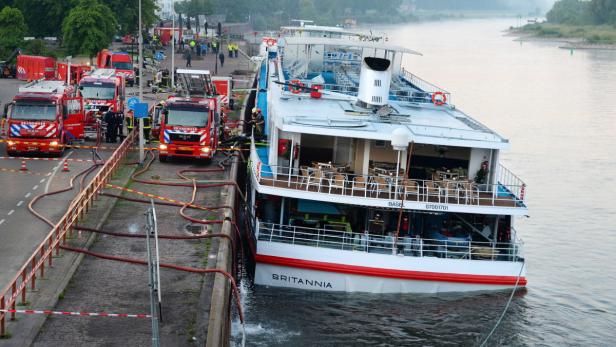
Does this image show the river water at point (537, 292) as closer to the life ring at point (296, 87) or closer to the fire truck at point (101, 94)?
the life ring at point (296, 87)

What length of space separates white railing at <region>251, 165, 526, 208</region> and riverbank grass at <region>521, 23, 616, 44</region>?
135m

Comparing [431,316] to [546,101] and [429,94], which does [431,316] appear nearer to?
[429,94]

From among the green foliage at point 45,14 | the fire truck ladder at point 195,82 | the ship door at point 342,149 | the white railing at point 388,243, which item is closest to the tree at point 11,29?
the green foliage at point 45,14

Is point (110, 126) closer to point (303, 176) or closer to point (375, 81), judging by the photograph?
point (375, 81)

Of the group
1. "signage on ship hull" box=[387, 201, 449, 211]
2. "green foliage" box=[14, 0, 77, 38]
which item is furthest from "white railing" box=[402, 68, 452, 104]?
"green foliage" box=[14, 0, 77, 38]

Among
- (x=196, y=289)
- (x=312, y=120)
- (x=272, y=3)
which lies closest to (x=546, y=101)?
(x=312, y=120)

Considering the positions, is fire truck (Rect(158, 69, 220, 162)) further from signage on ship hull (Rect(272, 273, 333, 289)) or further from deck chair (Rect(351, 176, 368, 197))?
signage on ship hull (Rect(272, 273, 333, 289))

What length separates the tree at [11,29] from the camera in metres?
69.4

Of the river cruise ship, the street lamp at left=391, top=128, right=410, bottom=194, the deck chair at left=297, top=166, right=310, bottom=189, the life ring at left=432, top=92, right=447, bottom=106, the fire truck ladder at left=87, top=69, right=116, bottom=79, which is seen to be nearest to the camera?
the street lamp at left=391, top=128, right=410, bottom=194

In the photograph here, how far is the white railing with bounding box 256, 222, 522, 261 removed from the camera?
2523 cm

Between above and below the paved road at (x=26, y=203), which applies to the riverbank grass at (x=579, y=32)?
below

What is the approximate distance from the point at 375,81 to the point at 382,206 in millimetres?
6532

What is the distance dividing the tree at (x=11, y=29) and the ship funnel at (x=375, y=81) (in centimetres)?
4558

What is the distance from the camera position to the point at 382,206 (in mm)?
25125
